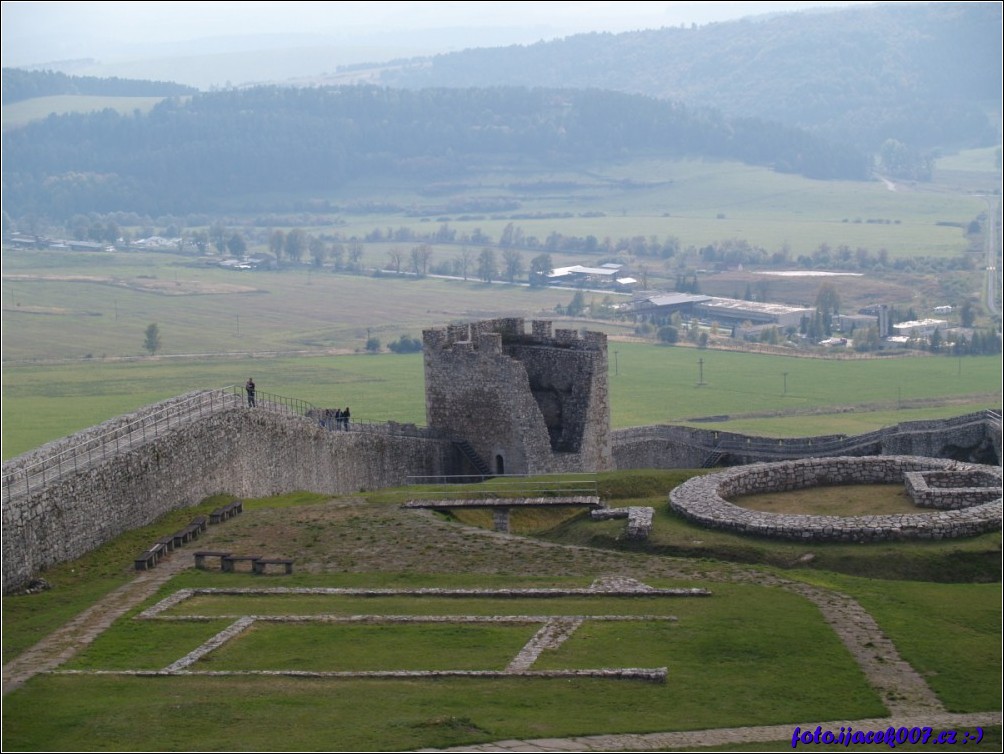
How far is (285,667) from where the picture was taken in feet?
100

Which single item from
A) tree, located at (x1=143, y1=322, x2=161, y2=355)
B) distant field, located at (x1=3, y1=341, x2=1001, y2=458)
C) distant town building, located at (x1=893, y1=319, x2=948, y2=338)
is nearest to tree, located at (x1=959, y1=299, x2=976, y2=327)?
distant town building, located at (x1=893, y1=319, x2=948, y2=338)

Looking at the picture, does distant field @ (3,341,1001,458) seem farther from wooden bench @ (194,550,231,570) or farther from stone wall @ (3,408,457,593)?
wooden bench @ (194,550,231,570)

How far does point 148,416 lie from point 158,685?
18.9 metres

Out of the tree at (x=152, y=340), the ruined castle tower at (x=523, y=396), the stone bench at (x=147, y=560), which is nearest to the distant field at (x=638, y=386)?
the tree at (x=152, y=340)

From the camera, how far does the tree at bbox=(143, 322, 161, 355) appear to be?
161587mm

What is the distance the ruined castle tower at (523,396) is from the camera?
62.8 m

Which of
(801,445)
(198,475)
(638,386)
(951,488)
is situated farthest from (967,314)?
(198,475)

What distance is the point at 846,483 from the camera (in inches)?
1807

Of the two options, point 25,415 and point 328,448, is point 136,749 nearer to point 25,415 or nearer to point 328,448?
point 328,448

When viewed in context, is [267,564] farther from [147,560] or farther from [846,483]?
[846,483]

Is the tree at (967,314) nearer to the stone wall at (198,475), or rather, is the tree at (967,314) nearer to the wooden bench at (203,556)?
the stone wall at (198,475)

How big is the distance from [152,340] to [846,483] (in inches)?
4823

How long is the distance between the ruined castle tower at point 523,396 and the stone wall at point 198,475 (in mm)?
1682

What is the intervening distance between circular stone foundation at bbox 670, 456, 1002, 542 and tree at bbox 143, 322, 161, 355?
391 feet
